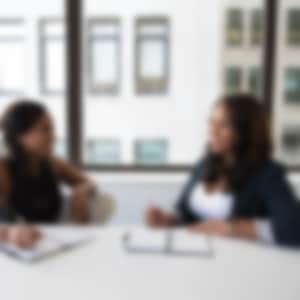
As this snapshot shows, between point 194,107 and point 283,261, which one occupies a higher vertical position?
point 194,107

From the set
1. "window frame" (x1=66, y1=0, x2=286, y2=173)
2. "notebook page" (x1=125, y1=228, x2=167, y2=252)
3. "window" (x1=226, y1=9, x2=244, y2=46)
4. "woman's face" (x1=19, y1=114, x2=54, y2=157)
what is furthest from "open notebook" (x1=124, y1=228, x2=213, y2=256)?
"window" (x1=226, y1=9, x2=244, y2=46)

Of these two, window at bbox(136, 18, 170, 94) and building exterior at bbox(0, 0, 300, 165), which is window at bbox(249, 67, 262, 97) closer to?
building exterior at bbox(0, 0, 300, 165)

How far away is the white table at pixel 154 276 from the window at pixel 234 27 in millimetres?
1977

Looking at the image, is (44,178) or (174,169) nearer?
(44,178)

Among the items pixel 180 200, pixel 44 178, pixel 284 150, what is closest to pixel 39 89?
pixel 44 178

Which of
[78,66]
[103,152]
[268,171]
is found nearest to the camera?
[268,171]

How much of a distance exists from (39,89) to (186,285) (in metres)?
2.36

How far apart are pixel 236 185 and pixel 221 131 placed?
0.79 ft

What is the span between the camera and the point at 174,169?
3.23m

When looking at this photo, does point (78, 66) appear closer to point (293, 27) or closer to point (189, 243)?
point (293, 27)

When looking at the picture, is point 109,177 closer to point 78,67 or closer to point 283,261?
point 78,67

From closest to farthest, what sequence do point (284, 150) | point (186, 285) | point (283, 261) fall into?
point (186, 285) → point (283, 261) → point (284, 150)

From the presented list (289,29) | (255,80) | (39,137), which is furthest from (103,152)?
(289,29)

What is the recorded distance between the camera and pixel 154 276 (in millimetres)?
1291
